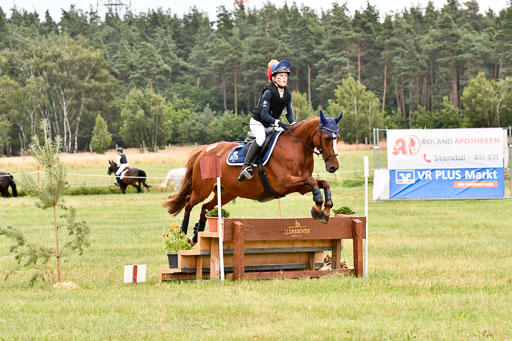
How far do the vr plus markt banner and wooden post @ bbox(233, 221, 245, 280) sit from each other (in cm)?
1634

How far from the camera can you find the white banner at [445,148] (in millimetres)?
25141

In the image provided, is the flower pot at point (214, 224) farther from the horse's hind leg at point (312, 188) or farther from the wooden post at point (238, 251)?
the horse's hind leg at point (312, 188)

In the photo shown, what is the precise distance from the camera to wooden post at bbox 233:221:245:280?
31.2 feet

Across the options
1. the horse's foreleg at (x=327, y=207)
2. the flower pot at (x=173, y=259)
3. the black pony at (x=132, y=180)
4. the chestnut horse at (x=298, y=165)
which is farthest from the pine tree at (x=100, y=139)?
the horse's foreleg at (x=327, y=207)

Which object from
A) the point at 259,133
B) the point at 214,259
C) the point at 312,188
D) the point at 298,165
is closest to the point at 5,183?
the point at 214,259

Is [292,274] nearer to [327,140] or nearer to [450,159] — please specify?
[327,140]

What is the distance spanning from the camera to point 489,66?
3767 inches

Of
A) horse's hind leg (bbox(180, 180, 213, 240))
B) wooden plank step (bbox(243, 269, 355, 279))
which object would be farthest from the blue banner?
wooden plank step (bbox(243, 269, 355, 279))

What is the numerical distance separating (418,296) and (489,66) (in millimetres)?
92936

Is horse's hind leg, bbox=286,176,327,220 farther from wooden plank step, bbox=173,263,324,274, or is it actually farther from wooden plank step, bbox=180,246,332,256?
wooden plank step, bbox=173,263,324,274

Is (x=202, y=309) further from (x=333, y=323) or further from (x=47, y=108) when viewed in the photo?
→ (x=47, y=108)

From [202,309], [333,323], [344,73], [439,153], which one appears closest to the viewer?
[333,323]

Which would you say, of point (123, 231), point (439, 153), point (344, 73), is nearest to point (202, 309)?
point (123, 231)

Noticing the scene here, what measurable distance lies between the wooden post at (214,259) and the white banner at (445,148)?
635 inches
